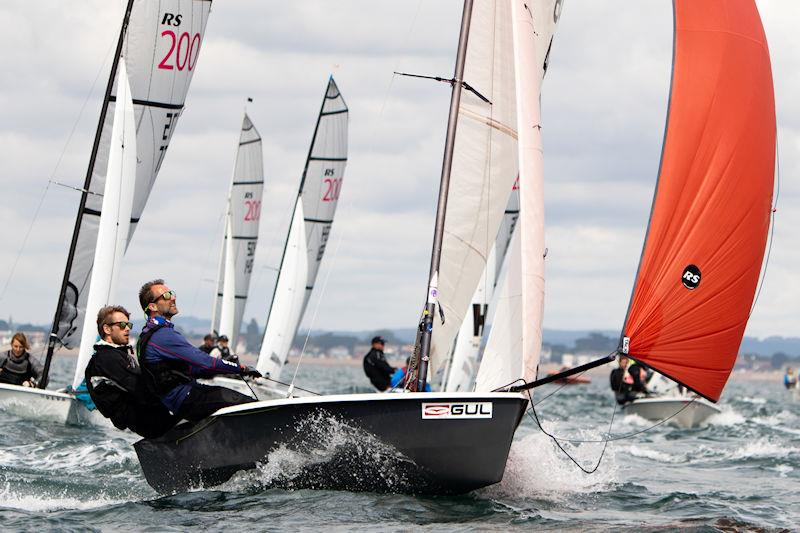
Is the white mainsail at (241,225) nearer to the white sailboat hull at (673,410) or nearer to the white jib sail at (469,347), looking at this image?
the white jib sail at (469,347)

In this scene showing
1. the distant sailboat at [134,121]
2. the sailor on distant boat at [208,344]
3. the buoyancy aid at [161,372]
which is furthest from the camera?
the sailor on distant boat at [208,344]

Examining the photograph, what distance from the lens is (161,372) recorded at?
27.9 feet

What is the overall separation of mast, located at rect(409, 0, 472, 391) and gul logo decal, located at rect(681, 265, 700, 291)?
233cm

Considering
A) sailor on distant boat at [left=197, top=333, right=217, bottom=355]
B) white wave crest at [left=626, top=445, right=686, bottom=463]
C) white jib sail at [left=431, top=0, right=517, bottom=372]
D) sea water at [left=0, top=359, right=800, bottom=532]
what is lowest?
sea water at [left=0, top=359, right=800, bottom=532]

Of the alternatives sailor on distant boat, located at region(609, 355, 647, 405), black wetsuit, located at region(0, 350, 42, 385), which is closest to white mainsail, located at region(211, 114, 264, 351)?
sailor on distant boat, located at region(609, 355, 647, 405)

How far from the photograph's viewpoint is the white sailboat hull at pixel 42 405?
547 inches

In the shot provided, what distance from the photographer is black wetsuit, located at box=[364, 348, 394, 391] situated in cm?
1617

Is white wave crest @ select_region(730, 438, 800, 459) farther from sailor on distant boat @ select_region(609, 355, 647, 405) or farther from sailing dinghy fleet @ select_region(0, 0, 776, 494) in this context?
sailing dinghy fleet @ select_region(0, 0, 776, 494)

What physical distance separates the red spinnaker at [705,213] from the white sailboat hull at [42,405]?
319 inches

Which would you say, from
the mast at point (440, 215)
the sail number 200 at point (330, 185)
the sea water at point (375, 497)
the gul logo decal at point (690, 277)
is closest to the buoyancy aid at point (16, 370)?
the sea water at point (375, 497)

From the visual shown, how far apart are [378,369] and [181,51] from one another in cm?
497

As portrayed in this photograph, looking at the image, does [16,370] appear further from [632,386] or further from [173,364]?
[632,386]

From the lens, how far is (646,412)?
20969 mm

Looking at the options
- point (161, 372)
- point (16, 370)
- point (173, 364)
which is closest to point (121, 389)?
point (161, 372)
